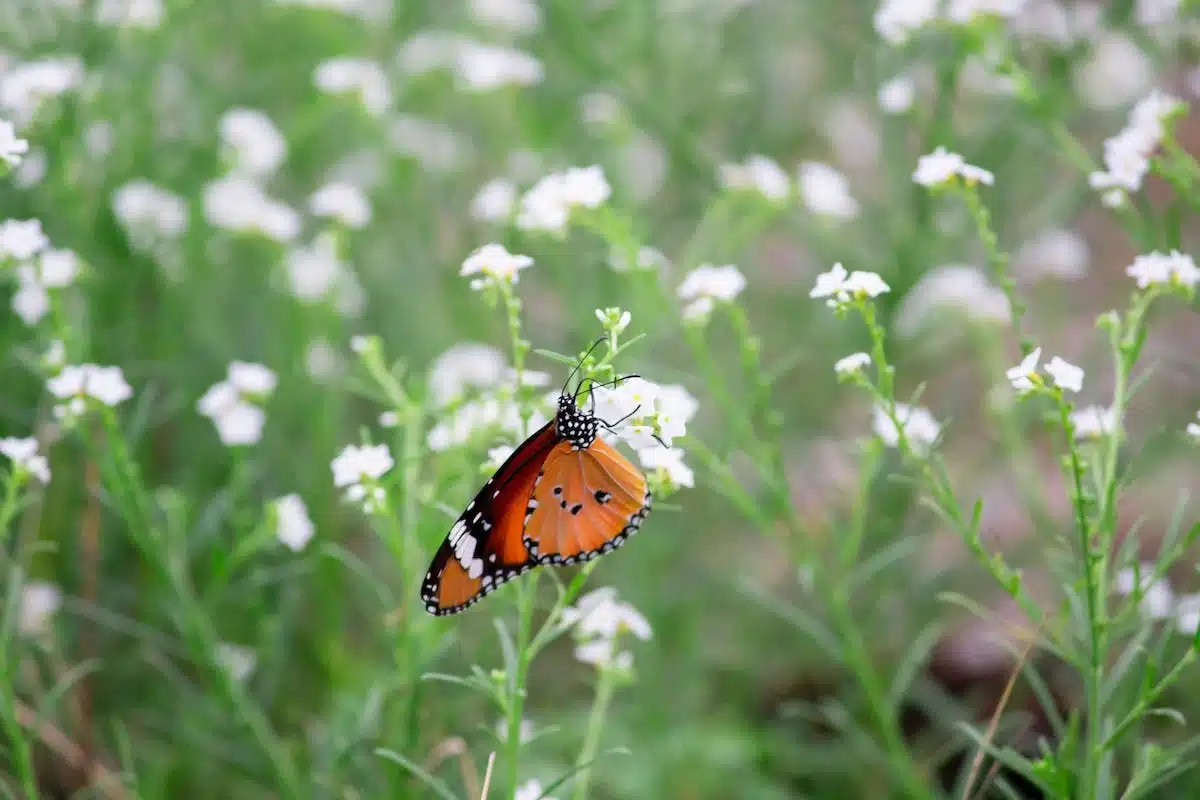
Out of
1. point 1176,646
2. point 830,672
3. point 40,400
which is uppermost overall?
point 40,400

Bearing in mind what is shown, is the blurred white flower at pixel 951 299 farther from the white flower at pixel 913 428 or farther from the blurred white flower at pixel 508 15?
the blurred white flower at pixel 508 15

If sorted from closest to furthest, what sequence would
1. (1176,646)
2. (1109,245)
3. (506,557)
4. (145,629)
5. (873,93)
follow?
(506,557)
(145,629)
(1176,646)
(873,93)
(1109,245)

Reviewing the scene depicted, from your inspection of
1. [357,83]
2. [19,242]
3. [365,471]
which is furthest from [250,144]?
[365,471]

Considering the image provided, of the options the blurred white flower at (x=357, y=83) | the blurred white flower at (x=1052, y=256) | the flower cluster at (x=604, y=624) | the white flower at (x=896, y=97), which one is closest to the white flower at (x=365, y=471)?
the flower cluster at (x=604, y=624)

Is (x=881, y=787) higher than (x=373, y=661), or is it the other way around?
(x=373, y=661)

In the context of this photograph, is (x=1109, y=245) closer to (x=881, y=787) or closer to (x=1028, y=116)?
(x=1028, y=116)

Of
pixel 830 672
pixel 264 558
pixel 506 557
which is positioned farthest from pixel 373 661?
pixel 506 557
